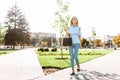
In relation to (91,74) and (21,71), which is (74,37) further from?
(21,71)

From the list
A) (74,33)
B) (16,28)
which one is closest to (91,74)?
(74,33)

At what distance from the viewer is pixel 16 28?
296ft

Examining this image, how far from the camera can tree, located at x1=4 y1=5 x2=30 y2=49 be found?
284ft

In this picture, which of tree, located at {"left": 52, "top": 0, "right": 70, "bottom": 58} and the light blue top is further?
tree, located at {"left": 52, "top": 0, "right": 70, "bottom": 58}

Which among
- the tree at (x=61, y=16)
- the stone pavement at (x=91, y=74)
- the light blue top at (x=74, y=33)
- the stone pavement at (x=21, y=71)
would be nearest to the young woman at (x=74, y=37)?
the light blue top at (x=74, y=33)

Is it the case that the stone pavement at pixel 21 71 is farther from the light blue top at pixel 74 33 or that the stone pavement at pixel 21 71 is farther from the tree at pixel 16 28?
the tree at pixel 16 28

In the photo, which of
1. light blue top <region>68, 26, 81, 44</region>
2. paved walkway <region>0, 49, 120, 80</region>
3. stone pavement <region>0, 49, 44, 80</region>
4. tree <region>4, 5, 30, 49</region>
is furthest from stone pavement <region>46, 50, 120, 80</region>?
tree <region>4, 5, 30, 49</region>

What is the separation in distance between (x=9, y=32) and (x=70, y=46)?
79044mm

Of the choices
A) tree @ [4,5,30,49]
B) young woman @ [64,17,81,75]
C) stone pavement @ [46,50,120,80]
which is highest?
tree @ [4,5,30,49]

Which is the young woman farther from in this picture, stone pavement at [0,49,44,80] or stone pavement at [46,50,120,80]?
stone pavement at [0,49,44,80]

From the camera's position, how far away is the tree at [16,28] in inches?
3410

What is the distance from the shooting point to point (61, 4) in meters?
23.9

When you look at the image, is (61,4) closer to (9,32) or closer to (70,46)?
(70,46)

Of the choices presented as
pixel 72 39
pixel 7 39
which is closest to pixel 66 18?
pixel 72 39
